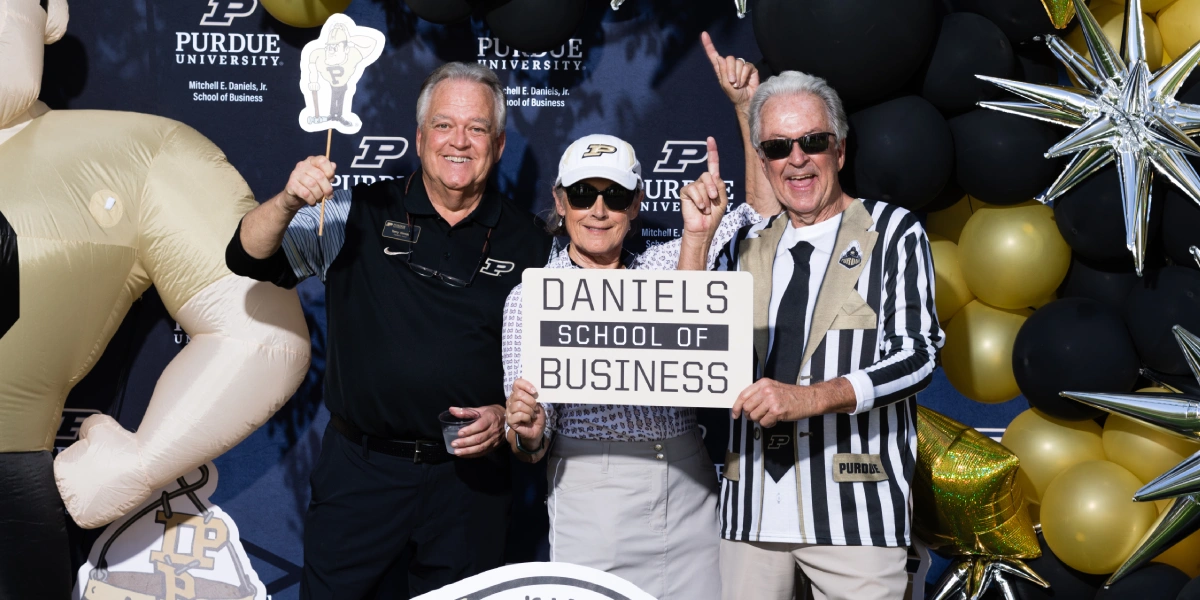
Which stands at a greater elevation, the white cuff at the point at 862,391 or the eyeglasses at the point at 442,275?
the eyeglasses at the point at 442,275

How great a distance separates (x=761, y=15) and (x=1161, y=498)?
1.76 metres

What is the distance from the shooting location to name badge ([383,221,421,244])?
112 inches

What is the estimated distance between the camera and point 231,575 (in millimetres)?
3506

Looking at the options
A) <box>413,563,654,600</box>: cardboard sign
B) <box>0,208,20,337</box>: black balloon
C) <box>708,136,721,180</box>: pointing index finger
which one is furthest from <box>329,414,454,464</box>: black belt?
<box>0,208,20,337</box>: black balloon

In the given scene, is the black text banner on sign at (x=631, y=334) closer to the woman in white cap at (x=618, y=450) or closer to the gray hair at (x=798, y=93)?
the woman in white cap at (x=618, y=450)

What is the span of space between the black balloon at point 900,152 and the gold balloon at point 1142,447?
88cm

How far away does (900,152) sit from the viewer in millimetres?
2836

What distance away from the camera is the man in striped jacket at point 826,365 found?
2467 mm

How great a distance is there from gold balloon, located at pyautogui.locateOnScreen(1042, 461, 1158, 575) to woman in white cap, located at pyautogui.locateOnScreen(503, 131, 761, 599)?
3.52 feet

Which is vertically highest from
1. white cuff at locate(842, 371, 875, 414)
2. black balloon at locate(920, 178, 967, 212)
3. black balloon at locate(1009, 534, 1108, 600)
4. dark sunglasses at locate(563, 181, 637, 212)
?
black balloon at locate(920, 178, 967, 212)

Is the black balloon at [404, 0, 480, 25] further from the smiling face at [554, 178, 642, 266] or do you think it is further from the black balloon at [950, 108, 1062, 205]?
the black balloon at [950, 108, 1062, 205]

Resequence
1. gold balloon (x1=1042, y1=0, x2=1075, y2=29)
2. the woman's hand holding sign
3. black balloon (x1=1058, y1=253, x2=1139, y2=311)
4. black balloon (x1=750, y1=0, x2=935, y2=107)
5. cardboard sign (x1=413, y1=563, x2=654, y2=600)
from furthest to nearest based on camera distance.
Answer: black balloon (x1=1058, y1=253, x2=1139, y2=311)
gold balloon (x1=1042, y1=0, x2=1075, y2=29)
black balloon (x1=750, y1=0, x2=935, y2=107)
the woman's hand holding sign
cardboard sign (x1=413, y1=563, x2=654, y2=600)

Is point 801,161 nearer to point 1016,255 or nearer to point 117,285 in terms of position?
point 1016,255

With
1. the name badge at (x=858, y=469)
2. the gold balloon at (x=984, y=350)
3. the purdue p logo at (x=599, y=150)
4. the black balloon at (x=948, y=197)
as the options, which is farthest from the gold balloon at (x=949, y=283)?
the purdue p logo at (x=599, y=150)
